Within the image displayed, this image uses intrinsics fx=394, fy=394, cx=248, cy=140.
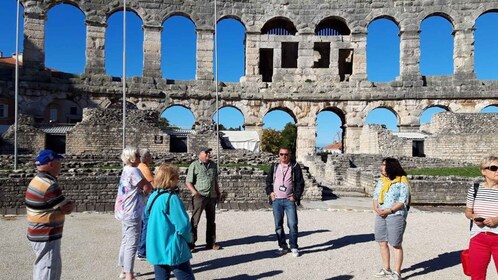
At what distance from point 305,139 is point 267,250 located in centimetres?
2043

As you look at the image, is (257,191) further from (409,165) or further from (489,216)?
(409,165)

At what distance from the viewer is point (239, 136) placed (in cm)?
Result: 2472

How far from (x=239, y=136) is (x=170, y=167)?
20776 mm

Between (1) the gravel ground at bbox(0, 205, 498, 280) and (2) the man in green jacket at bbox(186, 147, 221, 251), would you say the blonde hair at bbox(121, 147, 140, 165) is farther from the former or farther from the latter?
(2) the man in green jacket at bbox(186, 147, 221, 251)

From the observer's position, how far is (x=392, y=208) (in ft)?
16.6

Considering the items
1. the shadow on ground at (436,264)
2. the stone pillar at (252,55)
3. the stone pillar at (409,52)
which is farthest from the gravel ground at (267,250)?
the stone pillar at (409,52)

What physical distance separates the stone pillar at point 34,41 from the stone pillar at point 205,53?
32.4 ft

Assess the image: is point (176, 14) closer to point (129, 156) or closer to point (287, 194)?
point (287, 194)

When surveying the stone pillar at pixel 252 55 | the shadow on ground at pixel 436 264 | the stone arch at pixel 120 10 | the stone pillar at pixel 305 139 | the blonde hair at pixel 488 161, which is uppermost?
the stone arch at pixel 120 10

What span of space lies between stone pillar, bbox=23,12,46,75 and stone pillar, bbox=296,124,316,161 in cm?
1718

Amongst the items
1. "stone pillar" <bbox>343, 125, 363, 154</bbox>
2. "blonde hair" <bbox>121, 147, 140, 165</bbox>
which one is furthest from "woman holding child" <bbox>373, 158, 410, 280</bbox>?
"stone pillar" <bbox>343, 125, 363, 154</bbox>

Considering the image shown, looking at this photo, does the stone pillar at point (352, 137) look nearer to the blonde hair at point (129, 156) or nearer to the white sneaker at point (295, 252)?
the white sneaker at point (295, 252)

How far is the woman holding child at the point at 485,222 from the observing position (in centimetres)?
397

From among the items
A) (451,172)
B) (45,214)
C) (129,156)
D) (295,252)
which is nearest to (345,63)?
(451,172)
